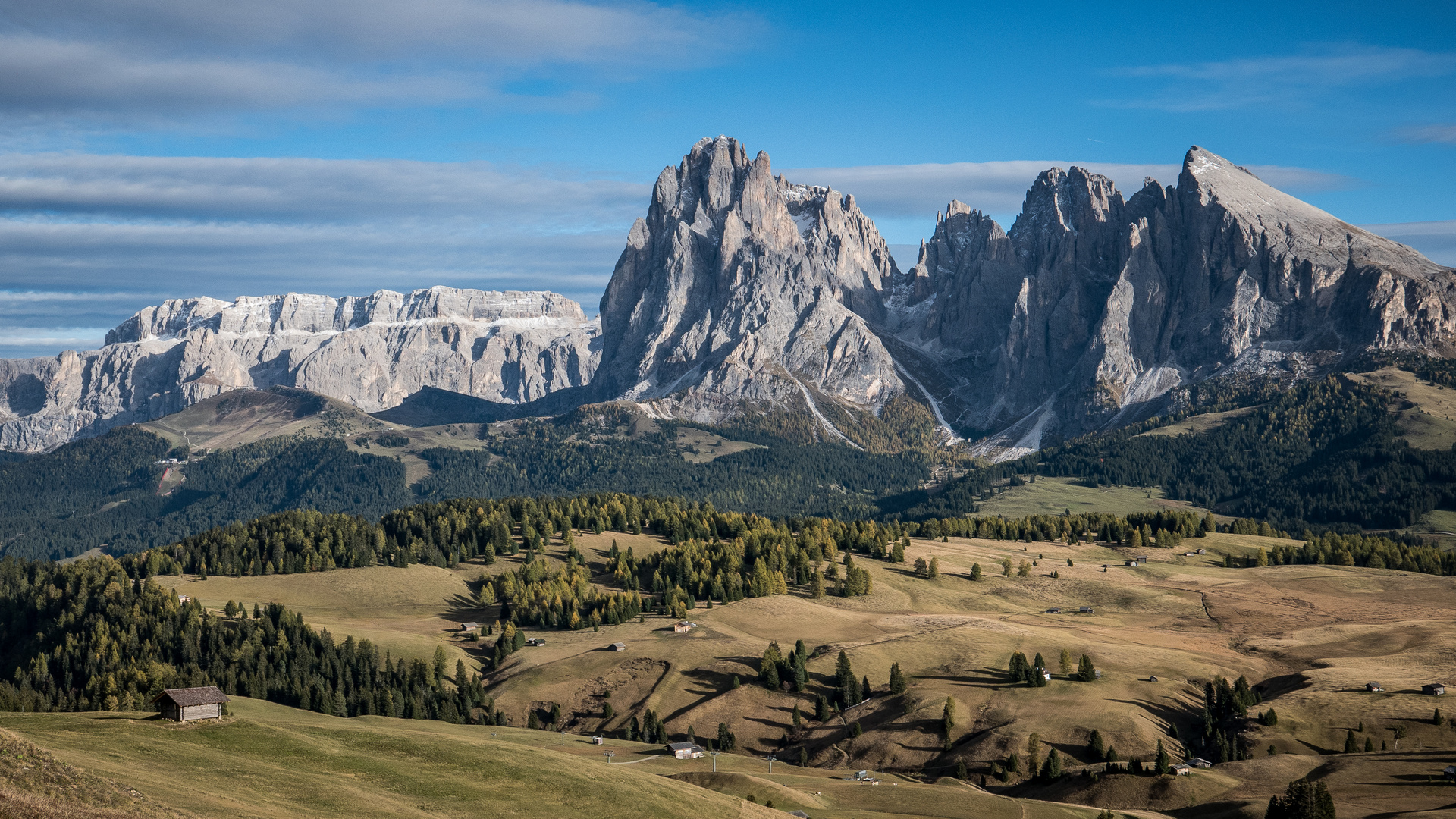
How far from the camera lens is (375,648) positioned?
7416 inches

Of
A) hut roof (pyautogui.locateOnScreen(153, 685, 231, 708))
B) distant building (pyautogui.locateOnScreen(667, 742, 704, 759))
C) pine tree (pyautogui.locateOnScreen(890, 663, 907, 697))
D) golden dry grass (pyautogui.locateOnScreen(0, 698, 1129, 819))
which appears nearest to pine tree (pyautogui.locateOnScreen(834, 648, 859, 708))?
pine tree (pyautogui.locateOnScreen(890, 663, 907, 697))

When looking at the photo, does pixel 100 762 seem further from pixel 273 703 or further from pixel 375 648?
pixel 375 648

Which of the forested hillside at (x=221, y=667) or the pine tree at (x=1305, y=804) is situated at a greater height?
the pine tree at (x=1305, y=804)

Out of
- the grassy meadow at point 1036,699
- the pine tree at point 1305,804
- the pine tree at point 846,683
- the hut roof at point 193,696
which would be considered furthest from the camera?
the pine tree at point 846,683

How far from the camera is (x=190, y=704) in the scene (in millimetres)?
107688

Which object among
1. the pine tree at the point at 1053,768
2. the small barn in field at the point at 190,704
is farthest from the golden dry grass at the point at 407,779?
the pine tree at the point at 1053,768

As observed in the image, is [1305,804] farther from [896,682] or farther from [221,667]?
[221,667]

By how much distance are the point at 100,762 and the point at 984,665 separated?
121 meters

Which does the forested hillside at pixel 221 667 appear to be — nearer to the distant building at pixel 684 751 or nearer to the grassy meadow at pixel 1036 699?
the grassy meadow at pixel 1036 699

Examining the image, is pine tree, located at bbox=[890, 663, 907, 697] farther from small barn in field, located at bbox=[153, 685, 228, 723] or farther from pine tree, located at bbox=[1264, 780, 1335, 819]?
small barn in field, located at bbox=[153, 685, 228, 723]

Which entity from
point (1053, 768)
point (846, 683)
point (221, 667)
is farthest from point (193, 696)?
point (846, 683)

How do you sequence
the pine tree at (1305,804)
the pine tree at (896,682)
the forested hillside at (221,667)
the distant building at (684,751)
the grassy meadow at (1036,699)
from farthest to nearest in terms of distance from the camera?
the pine tree at (896,682), the forested hillside at (221,667), the distant building at (684,751), the grassy meadow at (1036,699), the pine tree at (1305,804)

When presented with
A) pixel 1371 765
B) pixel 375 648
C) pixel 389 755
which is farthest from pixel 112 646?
pixel 1371 765

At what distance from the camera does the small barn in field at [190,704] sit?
108 metres
